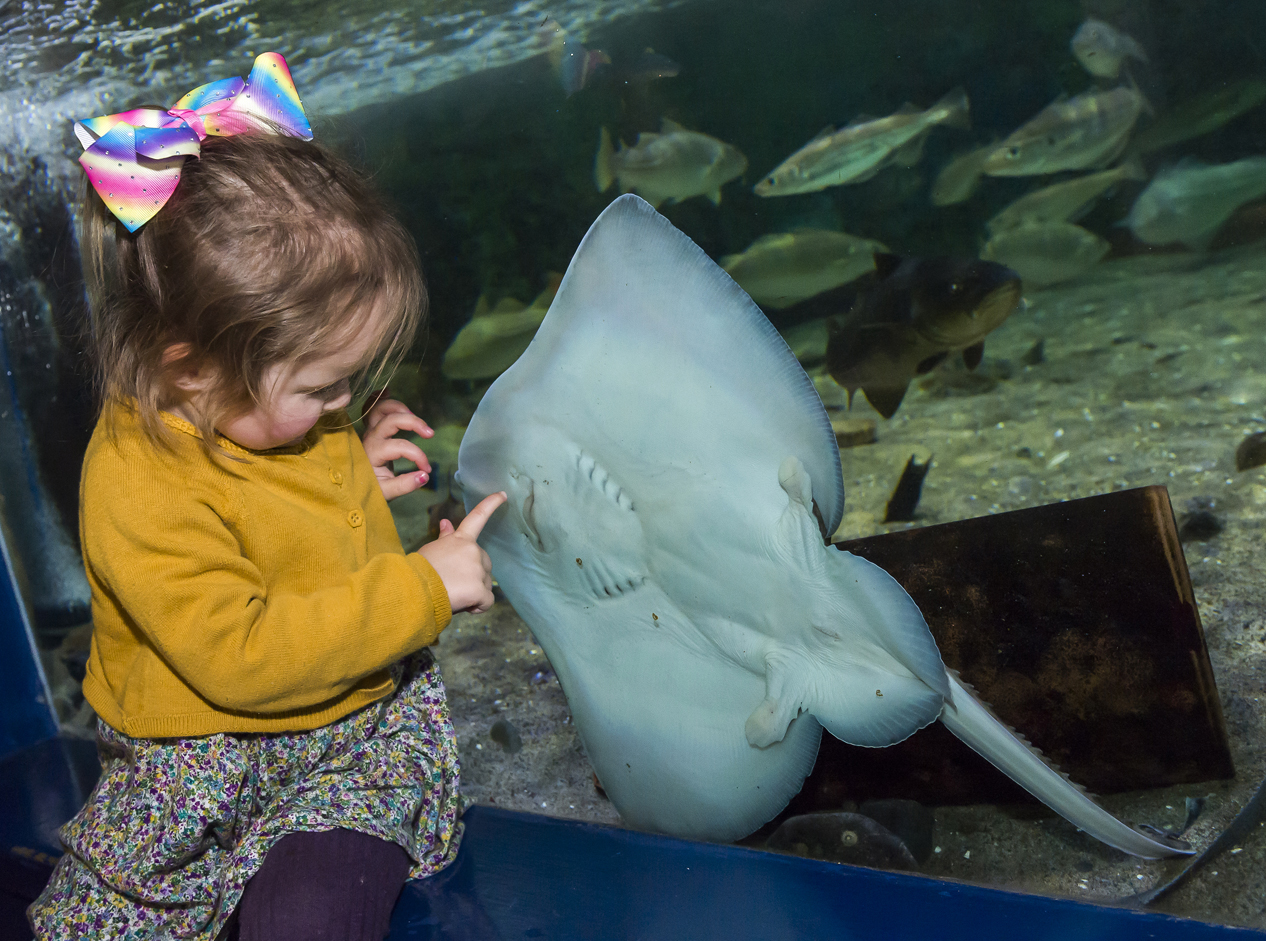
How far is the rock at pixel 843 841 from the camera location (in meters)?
1.16

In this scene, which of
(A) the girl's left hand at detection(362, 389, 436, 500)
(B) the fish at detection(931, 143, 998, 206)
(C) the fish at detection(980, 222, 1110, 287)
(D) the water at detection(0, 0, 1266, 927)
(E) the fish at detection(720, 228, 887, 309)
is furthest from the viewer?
(C) the fish at detection(980, 222, 1110, 287)

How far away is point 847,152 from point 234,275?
1.77m

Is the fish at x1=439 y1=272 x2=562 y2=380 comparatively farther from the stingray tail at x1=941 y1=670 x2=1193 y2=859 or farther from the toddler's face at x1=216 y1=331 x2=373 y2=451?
the stingray tail at x1=941 y1=670 x2=1193 y2=859

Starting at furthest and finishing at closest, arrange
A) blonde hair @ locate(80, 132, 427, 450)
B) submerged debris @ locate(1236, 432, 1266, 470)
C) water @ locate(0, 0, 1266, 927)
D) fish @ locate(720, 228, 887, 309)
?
1. fish @ locate(720, 228, 887, 309)
2. submerged debris @ locate(1236, 432, 1266, 470)
3. water @ locate(0, 0, 1266, 927)
4. blonde hair @ locate(80, 132, 427, 450)

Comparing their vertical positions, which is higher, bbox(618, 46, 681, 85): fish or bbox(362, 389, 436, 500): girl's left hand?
bbox(618, 46, 681, 85): fish

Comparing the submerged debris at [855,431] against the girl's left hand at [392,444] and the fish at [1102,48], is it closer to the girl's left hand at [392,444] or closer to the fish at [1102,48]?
the fish at [1102,48]

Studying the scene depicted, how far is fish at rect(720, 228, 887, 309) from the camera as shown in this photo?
82.0 inches

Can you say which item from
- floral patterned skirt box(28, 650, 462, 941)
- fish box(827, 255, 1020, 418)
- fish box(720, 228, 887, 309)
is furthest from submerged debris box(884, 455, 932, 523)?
floral patterned skirt box(28, 650, 462, 941)

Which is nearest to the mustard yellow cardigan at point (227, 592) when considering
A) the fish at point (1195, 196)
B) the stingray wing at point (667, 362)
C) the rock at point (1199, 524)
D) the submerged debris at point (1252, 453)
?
the stingray wing at point (667, 362)

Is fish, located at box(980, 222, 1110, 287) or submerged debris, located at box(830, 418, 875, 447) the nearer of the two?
submerged debris, located at box(830, 418, 875, 447)

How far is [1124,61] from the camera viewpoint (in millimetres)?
2068

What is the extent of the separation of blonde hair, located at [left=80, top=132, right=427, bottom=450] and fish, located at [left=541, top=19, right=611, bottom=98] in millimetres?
921

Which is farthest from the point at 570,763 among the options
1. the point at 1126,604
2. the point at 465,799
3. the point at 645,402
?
the point at 1126,604

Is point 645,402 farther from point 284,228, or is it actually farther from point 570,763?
point 570,763
